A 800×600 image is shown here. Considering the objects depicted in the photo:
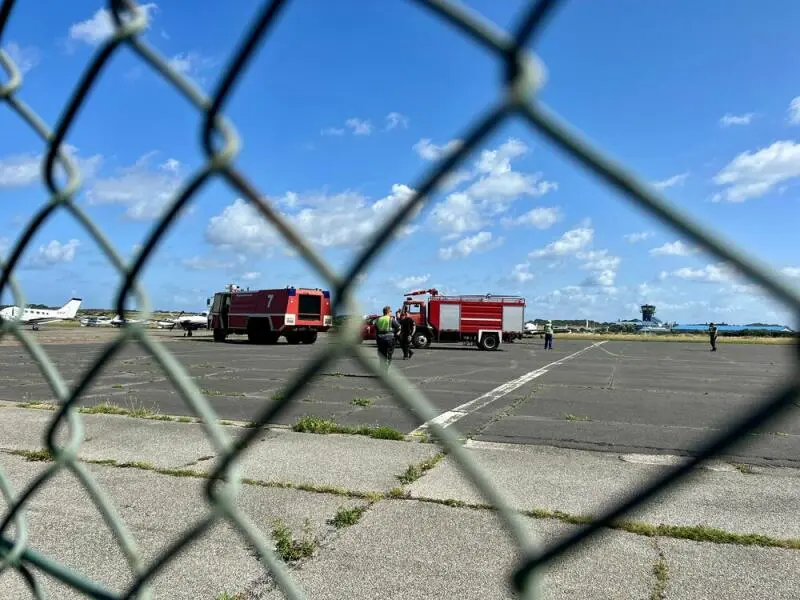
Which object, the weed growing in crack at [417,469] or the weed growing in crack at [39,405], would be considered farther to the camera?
the weed growing in crack at [39,405]

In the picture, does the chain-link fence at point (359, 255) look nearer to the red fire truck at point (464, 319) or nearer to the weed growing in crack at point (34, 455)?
the weed growing in crack at point (34, 455)

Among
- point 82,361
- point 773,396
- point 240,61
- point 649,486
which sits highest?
point 240,61

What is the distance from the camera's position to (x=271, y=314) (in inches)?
1024

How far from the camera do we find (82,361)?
15.9 meters

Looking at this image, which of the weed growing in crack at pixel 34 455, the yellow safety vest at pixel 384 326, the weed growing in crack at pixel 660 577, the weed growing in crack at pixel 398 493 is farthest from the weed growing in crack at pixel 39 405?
the weed growing in crack at pixel 660 577

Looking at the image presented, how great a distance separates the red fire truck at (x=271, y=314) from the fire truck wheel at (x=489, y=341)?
692 cm

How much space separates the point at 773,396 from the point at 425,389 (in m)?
9.95

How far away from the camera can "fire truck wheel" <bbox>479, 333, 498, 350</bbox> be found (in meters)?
26.3

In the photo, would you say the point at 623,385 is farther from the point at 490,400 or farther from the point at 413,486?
the point at 413,486

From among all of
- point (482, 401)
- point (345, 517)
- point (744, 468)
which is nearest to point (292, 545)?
point (345, 517)

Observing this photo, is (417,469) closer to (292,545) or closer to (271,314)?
(292,545)

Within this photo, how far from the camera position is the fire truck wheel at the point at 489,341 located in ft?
86.3

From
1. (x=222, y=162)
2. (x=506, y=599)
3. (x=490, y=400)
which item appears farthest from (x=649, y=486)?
(x=490, y=400)

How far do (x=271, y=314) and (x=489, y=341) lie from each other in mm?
9328
